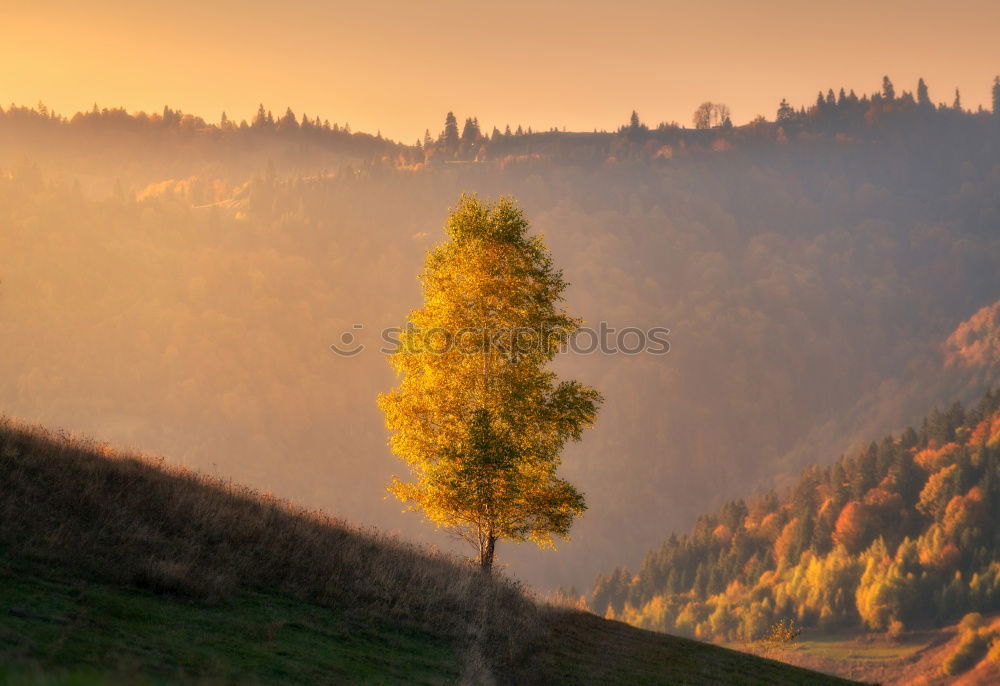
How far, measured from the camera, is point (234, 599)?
1536 cm

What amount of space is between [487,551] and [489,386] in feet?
18.2

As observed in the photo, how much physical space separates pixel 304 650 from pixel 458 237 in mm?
17140

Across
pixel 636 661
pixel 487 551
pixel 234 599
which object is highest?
pixel 487 551

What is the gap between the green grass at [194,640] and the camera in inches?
411

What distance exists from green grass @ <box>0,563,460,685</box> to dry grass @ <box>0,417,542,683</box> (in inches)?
25.7

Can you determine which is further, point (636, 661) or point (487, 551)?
point (487, 551)

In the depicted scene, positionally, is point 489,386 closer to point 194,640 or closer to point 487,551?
point 487,551

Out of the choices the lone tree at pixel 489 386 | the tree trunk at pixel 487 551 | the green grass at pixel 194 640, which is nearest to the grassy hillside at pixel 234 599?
the green grass at pixel 194 640

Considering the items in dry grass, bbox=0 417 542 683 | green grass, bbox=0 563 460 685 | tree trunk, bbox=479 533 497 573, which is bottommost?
green grass, bbox=0 563 460 685

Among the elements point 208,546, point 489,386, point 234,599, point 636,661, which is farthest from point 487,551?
point 234,599

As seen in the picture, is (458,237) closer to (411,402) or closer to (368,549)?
(411,402)

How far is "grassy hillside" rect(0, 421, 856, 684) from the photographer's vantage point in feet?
38.5

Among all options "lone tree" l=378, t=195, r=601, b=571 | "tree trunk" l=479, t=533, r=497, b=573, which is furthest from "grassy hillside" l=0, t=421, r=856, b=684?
"tree trunk" l=479, t=533, r=497, b=573

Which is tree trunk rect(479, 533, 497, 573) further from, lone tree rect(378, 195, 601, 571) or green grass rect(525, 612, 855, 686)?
green grass rect(525, 612, 855, 686)
